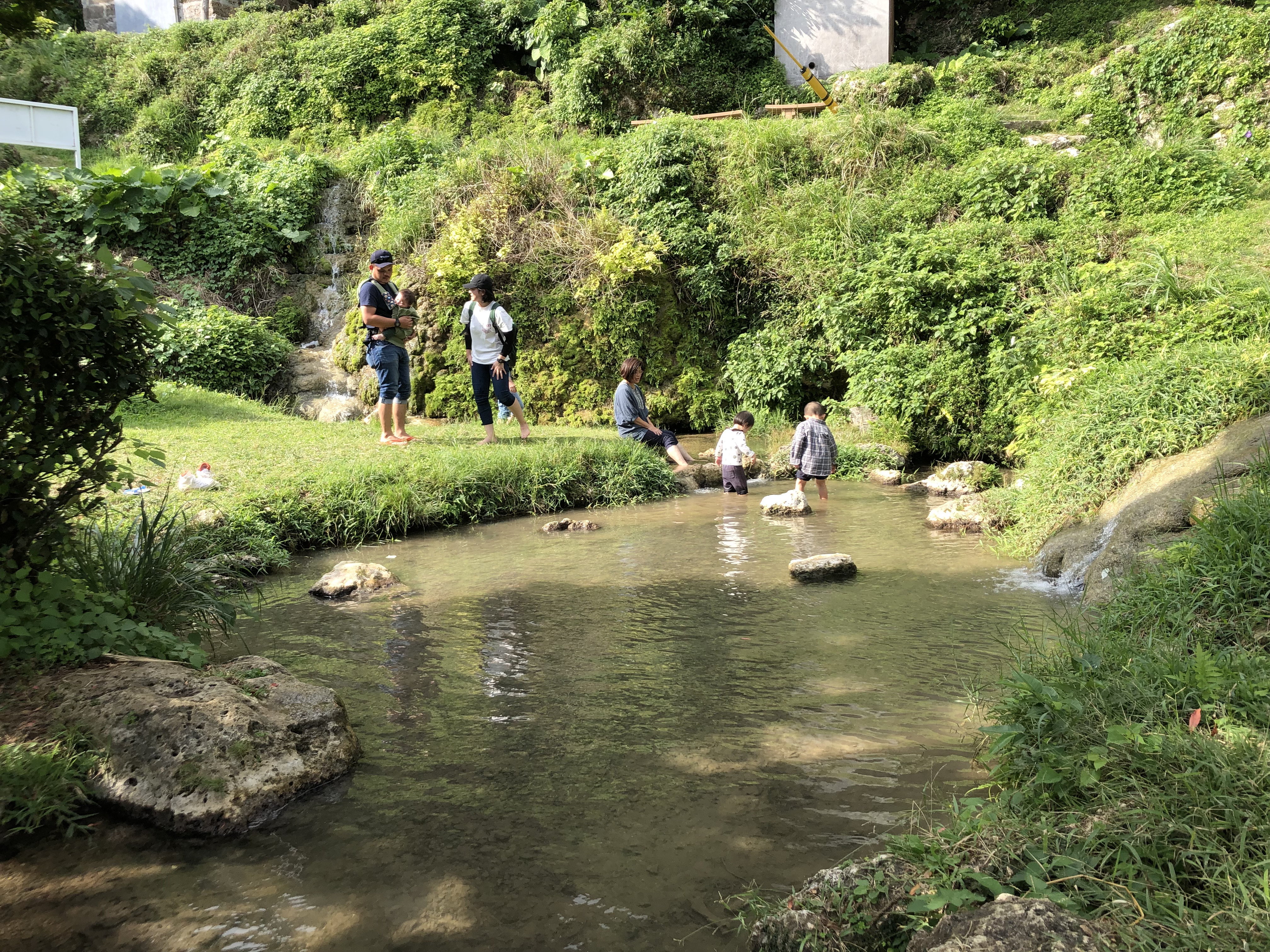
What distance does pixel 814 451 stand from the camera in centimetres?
1077

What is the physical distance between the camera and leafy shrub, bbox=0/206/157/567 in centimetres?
427

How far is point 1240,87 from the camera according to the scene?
15594 mm

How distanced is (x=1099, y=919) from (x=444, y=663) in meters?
3.94

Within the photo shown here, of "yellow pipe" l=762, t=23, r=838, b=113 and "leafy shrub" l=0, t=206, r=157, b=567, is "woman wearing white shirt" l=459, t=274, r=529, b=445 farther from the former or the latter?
"yellow pipe" l=762, t=23, r=838, b=113

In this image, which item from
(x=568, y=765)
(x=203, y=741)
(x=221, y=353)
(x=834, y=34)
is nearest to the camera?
(x=203, y=741)

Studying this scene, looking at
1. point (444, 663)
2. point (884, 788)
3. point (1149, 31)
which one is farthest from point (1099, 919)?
point (1149, 31)

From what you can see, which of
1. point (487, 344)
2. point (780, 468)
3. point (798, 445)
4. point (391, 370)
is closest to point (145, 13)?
point (487, 344)

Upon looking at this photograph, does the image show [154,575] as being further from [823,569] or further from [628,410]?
[628,410]

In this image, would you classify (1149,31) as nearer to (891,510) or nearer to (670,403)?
(670,403)

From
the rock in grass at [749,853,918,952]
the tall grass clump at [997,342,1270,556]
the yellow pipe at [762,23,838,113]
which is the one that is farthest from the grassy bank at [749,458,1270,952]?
the yellow pipe at [762,23,838,113]

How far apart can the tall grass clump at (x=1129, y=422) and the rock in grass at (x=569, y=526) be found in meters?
4.17

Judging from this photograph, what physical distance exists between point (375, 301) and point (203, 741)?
337 inches

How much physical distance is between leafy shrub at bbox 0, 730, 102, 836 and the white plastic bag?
4994mm

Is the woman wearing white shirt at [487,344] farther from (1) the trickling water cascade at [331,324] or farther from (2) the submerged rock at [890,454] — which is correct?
(2) the submerged rock at [890,454]
